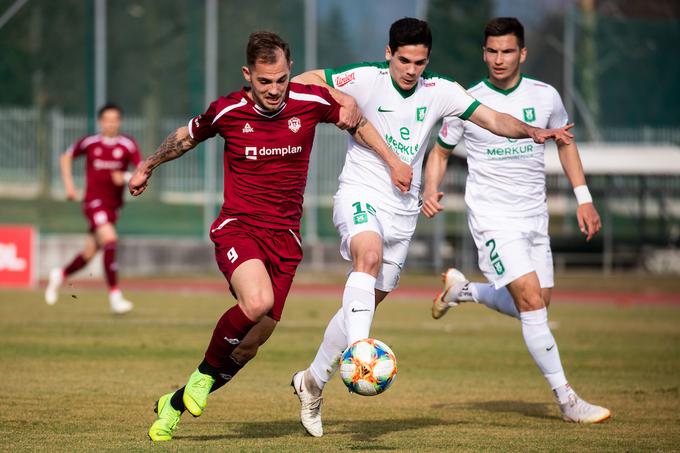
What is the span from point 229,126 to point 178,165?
73.2ft

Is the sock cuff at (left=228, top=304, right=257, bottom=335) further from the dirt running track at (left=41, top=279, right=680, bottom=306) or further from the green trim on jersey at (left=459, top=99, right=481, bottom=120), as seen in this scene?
the dirt running track at (left=41, top=279, right=680, bottom=306)

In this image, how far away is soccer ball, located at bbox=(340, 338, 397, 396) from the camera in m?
7.24

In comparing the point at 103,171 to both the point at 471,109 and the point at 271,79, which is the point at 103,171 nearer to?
the point at 471,109

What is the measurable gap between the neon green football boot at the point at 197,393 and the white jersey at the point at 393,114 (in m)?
1.68

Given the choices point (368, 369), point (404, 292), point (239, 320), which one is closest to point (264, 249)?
point (239, 320)

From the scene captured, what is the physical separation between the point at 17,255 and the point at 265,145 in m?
16.2

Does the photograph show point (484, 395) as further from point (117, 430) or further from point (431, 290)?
point (431, 290)

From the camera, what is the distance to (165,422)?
7680 mm

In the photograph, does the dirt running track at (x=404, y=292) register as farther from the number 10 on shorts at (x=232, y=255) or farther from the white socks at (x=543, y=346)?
the number 10 on shorts at (x=232, y=255)

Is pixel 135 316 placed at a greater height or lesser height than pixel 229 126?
lesser

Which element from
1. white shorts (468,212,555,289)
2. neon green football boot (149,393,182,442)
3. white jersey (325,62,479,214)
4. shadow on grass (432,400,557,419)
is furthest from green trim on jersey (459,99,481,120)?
neon green football boot (149,393,182,442)

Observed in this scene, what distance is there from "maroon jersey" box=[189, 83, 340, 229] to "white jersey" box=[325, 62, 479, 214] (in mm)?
568

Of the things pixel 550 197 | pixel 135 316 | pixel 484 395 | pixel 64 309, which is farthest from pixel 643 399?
pixel 550 197

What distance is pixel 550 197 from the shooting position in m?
33.2
